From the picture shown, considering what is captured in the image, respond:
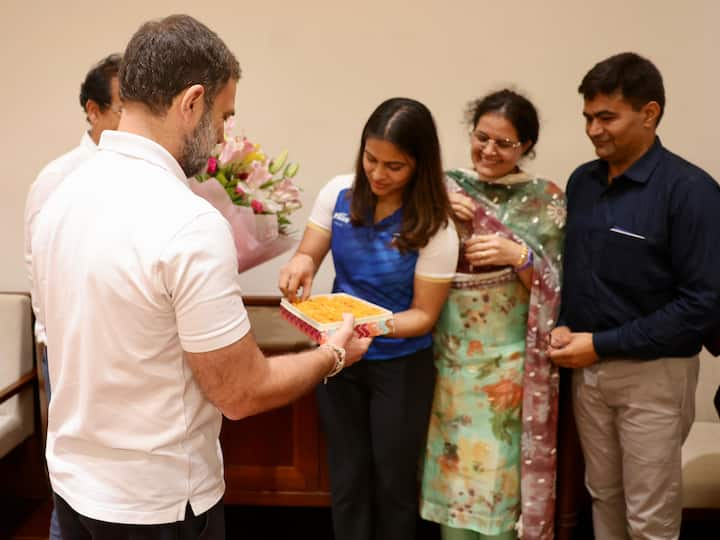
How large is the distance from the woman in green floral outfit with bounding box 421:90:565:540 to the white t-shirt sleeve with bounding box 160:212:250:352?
874mm

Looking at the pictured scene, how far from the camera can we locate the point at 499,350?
173cm

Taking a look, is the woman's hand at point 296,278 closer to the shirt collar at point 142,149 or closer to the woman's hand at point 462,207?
the woman's hand at point 462,207

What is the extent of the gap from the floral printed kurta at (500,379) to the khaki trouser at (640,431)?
4.5 inches

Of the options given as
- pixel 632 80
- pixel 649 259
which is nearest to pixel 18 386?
pixel 649 259

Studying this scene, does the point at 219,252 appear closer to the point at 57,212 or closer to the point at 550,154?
the point at 57,212

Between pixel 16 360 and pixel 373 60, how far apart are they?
1.65 m

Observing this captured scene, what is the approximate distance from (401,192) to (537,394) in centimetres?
65

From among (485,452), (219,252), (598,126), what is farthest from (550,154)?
(219,252)

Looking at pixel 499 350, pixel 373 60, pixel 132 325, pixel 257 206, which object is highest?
pixel 373 60

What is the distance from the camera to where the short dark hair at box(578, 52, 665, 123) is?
161 cm

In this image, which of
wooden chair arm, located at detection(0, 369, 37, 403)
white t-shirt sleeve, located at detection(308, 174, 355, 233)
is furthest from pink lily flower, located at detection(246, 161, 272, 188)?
wooden chair arm, located at detection(0, 369, 37, 403)

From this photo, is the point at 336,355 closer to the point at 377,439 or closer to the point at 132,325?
the point at 132,325

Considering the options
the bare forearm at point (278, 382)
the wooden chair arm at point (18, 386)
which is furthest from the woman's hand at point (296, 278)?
the wooden chair arm at point (18, 386)

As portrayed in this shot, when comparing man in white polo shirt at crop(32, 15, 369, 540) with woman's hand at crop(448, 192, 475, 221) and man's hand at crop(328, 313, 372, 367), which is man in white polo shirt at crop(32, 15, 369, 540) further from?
woman's hand at crop(448, 192, 475, 221)
